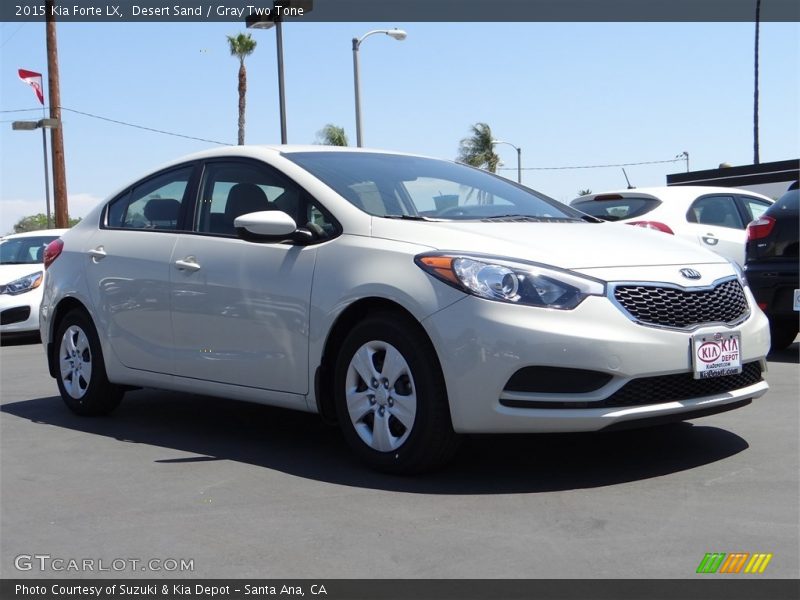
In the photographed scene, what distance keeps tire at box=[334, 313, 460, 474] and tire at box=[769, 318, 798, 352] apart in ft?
16.7

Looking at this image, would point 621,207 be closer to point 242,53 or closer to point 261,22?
point 261,22

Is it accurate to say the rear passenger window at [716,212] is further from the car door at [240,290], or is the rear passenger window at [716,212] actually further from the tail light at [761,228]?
the car door at [240,290]

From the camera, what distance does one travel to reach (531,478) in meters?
5.01

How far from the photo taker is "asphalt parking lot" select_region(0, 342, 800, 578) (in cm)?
383

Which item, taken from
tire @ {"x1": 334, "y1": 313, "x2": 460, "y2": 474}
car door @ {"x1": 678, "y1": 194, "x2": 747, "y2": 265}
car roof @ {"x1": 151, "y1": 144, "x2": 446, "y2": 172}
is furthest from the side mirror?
car door @ {"x1": 678, "y1": 194, "x2": 747, "y2": 265}

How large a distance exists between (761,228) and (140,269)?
16.6 feet

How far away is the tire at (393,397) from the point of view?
191 inches

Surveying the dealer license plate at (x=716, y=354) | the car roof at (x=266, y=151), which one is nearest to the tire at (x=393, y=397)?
the dealer license plate at (x=716, y=354)

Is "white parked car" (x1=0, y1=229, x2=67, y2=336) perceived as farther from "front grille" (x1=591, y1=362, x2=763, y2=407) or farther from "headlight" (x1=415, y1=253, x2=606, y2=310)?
"front grille" (x1=591, y1=362, x2=763, y2=407)

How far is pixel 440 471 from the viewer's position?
5090 millimetres
